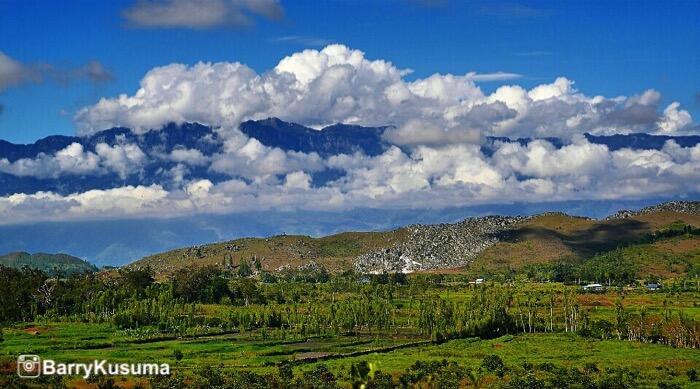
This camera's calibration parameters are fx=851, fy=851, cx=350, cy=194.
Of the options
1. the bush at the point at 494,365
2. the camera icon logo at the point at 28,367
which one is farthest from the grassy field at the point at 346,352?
the bush at the point at 494,365

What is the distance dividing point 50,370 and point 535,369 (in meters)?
78.0

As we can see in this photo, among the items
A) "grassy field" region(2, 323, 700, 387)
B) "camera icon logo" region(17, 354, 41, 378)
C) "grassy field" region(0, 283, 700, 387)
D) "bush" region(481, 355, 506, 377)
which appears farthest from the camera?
"grassy field" region(2, 323, 700, 387)

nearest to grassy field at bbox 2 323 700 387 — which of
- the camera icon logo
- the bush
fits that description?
the camera icon logo

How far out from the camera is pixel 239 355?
6496 inches

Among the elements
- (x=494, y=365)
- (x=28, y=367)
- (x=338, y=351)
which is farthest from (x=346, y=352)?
(x=28, y=367)

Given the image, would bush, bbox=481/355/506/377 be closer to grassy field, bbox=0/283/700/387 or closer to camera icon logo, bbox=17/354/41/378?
grassy field, bbox=0/283/700/387

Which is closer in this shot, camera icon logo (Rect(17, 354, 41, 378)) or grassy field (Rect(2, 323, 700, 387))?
camera icon logo (Rect(17, 354, 41, 378))

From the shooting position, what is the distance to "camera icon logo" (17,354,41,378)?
122 m

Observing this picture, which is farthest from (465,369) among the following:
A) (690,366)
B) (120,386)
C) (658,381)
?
(120,386)

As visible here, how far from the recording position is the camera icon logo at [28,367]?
122m

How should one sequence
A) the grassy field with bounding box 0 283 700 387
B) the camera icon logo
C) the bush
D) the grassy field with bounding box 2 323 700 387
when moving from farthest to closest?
the grassy field with bounding box 2 323 700 387, the grassy field with bounding box 0 283 700 387, the bush, the camera icon logo

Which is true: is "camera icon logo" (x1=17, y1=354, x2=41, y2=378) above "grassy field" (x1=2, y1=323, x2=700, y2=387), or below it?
above

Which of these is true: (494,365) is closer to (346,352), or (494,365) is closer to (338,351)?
(346,352)

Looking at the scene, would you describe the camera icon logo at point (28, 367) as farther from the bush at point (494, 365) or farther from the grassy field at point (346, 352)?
the bush at point (494, 365)
